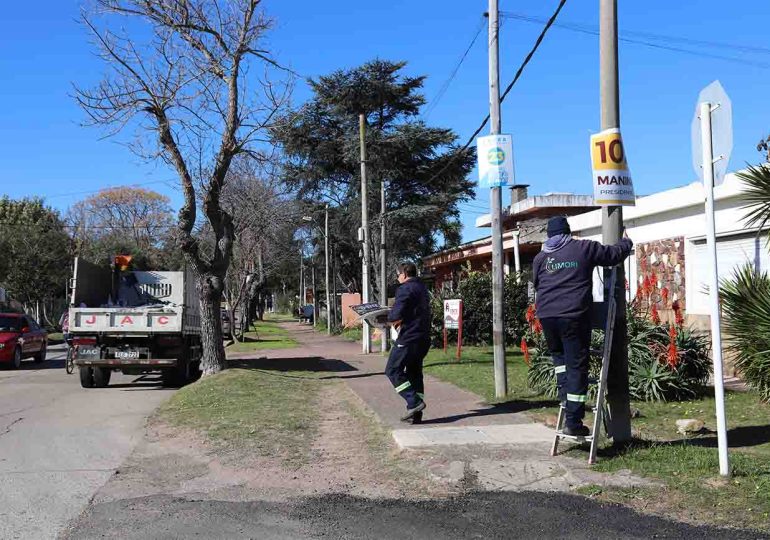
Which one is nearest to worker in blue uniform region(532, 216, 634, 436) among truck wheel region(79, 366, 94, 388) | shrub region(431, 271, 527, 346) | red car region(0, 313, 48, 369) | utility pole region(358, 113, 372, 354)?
truck wheel region(79, 366, 94, 388)

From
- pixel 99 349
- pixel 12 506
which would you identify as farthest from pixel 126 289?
pixel 12 506

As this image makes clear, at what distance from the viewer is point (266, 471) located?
656cm

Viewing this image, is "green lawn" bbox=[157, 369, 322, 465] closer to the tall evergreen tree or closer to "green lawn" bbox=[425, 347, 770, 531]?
"green lawn" bbox=[425, 347, 770, 531]

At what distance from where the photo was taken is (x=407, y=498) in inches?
219

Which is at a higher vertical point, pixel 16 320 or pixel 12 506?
pixel 16 320

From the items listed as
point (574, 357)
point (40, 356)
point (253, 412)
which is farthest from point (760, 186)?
point (40, 356)

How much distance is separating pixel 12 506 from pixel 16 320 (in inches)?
688

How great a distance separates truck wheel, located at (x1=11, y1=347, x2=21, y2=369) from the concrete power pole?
713 inches

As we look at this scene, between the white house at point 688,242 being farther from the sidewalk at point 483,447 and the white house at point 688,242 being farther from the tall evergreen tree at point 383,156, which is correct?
the tall evergreen tree at point 383,156

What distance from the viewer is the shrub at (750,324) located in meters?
8.41

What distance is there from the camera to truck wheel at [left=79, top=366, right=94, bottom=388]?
47.3ft

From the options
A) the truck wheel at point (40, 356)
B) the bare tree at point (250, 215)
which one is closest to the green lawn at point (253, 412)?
the truck wheel at point (40, 356)

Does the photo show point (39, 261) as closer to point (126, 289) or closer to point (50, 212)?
point (50, 212)

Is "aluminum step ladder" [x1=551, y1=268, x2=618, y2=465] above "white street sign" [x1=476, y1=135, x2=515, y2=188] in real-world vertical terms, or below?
below
